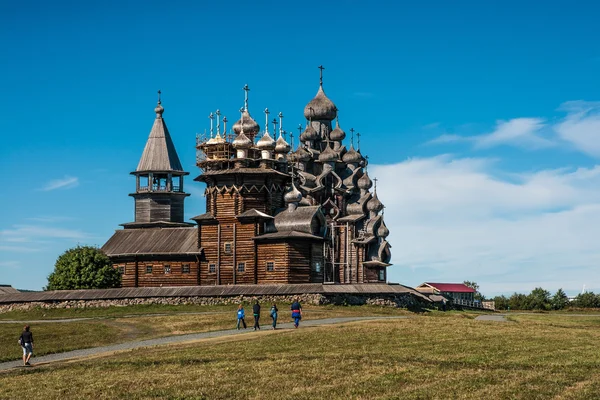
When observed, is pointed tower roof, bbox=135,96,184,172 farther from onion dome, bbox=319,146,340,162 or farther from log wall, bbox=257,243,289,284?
log wall, bbox=257,243,289,284

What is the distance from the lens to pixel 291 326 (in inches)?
1763

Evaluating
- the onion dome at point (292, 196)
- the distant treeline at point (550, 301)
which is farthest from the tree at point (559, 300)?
the onion dome at point (292, 196)

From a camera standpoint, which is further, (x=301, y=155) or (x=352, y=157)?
(x=352, y=157)

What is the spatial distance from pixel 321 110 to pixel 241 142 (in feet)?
70.6

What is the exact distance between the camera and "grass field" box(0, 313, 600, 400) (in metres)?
23.7

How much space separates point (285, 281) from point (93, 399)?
4041 centimetres

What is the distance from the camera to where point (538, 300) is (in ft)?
301

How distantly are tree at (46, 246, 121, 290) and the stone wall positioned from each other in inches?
165

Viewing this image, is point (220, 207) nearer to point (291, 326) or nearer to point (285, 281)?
point (285, 281)

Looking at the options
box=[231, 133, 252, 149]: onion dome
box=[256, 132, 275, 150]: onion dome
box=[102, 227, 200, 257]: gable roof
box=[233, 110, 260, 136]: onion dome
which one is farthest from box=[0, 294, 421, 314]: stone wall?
box=[233, 110, 260, 136]: onion dome

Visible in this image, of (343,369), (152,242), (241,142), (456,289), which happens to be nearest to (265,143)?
(241,142)

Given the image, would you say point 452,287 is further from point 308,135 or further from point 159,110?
point 159,110

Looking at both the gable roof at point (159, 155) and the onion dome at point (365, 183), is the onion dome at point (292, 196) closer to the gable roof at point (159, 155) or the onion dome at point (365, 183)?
the onion dome at point (365, 183)

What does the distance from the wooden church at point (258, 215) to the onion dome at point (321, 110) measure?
9 cm
